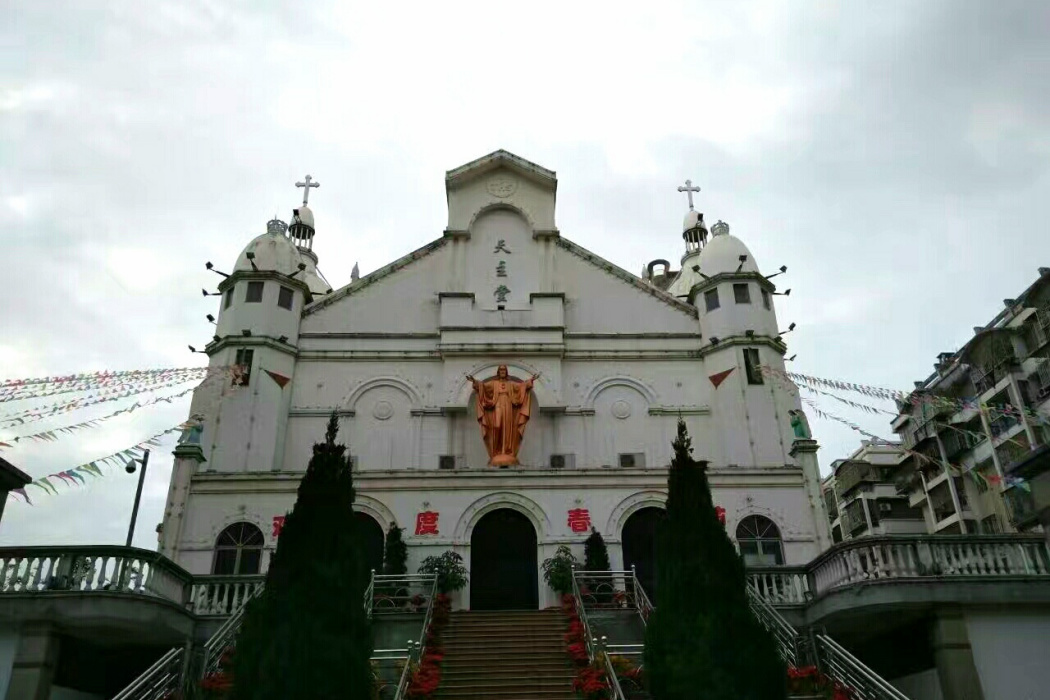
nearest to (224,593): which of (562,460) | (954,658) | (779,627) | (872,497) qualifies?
(779,627)

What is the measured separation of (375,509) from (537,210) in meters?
13.1

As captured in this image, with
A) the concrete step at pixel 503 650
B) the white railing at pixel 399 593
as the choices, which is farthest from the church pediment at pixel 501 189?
the concrete step at pixel 503 650

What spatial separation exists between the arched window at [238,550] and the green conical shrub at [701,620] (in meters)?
12.8

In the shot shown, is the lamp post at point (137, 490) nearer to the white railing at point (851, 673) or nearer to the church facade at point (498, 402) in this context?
the church facade at point (498, 402)

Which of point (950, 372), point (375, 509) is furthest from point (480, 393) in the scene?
point (950, 372)

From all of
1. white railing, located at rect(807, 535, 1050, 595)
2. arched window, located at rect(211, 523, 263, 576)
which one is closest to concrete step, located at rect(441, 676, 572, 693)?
white railing, located at rect(807, 535, 1050, 595)

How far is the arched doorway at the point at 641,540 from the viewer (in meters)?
22.0

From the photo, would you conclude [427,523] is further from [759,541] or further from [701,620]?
[701,620]

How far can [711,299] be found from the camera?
28453mm

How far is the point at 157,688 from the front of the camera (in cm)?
1371

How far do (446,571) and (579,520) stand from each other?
398 cm

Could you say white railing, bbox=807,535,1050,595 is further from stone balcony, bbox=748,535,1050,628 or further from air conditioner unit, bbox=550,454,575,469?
air conditioner unit, bbox=550,454,575,469

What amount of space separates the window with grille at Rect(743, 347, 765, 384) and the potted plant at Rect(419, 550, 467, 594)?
453 inches

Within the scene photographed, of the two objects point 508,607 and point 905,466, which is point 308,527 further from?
point 905,466
